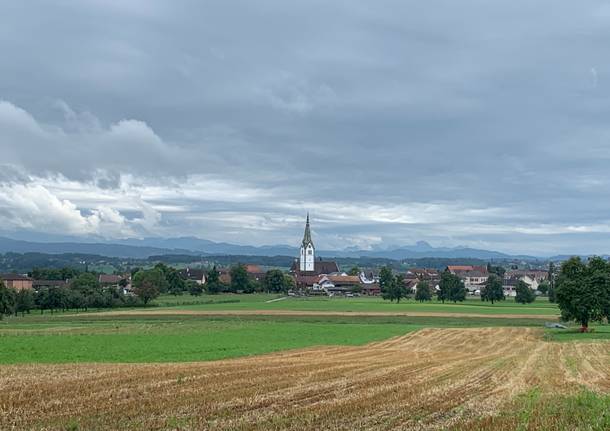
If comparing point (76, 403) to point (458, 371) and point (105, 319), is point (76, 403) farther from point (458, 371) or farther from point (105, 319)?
point (105, 319)

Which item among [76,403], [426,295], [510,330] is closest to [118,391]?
[76,403]

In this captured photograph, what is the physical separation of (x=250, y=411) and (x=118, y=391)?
20.9 feet

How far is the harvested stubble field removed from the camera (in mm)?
18938

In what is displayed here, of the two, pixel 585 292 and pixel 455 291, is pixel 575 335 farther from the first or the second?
pixel 455 291

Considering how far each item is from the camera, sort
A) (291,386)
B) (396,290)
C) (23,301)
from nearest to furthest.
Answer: (291,386), (23,301), (396,290)

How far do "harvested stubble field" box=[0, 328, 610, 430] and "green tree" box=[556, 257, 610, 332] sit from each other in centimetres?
3097

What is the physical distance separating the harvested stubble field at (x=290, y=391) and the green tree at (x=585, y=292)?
31.0 metres

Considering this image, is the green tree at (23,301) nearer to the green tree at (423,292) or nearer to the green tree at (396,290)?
the green tree at (396,290)

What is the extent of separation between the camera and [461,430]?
17.5 m

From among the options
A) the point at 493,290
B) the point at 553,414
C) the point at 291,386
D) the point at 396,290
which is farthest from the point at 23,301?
the point at 553,414

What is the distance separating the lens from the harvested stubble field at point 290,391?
1894cm

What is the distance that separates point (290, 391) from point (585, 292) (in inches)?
2194

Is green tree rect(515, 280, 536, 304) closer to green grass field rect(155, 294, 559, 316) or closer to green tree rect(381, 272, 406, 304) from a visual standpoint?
green grass field rect(155, 294, 559, 316)

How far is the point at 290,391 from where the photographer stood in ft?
80.9
